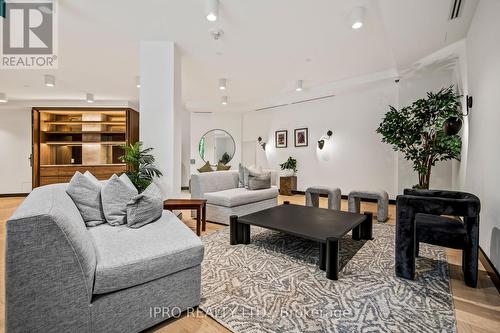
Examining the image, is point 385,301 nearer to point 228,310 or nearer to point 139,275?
point 228,310

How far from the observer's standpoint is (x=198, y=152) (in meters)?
7.77

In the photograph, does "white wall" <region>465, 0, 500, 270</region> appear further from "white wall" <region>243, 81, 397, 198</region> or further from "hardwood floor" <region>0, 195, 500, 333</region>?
"white wall" <region>243, 81, 397, 198</region>

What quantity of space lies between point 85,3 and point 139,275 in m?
3.02

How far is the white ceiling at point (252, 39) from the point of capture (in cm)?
270

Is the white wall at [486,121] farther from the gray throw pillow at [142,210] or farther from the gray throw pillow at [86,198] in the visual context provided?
the gray throw pillow at [86,198]

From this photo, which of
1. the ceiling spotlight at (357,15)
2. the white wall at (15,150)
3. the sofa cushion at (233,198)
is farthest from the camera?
the white wall at (15,150)

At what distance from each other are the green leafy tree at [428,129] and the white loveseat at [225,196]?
230 centimetres

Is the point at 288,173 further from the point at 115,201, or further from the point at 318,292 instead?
the point at 115,201

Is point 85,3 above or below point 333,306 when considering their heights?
above

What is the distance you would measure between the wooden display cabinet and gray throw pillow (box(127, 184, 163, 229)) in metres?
5.27

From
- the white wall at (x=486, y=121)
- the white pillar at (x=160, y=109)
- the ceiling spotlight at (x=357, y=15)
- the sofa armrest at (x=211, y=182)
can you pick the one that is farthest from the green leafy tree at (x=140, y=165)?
the white wall at (x=486, y=121)

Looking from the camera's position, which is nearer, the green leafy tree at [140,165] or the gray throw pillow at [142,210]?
the gray throw pillow at [142,210]

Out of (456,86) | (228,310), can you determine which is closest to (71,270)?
(228,310)

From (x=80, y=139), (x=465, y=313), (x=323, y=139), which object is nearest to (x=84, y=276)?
(x=465, y=313)
